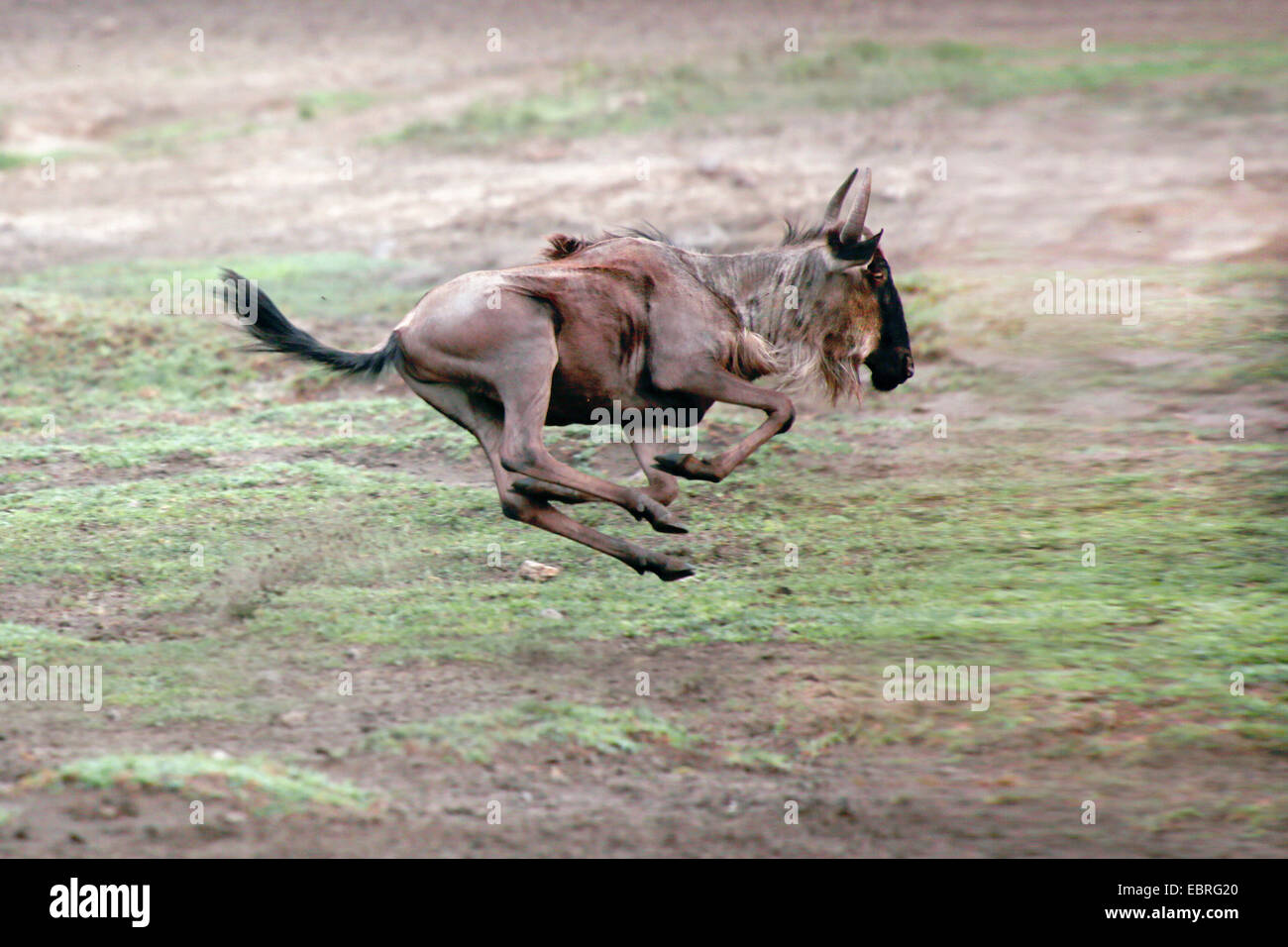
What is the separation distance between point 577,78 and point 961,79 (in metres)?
4.49

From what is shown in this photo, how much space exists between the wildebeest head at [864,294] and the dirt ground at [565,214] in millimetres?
843

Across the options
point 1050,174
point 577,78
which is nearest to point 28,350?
point 1050,174

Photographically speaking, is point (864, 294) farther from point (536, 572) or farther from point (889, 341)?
point (536, 572)

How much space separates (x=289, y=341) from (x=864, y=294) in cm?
260

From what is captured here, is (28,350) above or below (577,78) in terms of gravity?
below

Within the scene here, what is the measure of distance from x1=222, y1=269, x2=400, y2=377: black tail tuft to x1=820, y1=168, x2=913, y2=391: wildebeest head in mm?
2027

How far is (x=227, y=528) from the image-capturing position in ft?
23.3

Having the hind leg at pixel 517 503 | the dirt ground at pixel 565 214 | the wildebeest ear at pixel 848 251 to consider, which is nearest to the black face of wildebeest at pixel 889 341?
the wildebeest ear at pixel 848 251

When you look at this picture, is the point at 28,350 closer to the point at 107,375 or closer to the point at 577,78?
the point at 107,375

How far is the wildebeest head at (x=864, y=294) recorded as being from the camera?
275 inches

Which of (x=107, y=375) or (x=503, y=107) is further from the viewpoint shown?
(x=503, y=107)

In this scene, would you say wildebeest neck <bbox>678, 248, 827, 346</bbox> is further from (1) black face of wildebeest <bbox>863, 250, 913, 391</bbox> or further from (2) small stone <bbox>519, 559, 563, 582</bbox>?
(2) small stone <bbox>519, 559, 563, 582</bbox>

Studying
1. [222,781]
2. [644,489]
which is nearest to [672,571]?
[644,489]

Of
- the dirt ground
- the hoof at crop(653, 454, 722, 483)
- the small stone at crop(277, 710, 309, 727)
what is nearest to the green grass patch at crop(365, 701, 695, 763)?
the dirt ground
